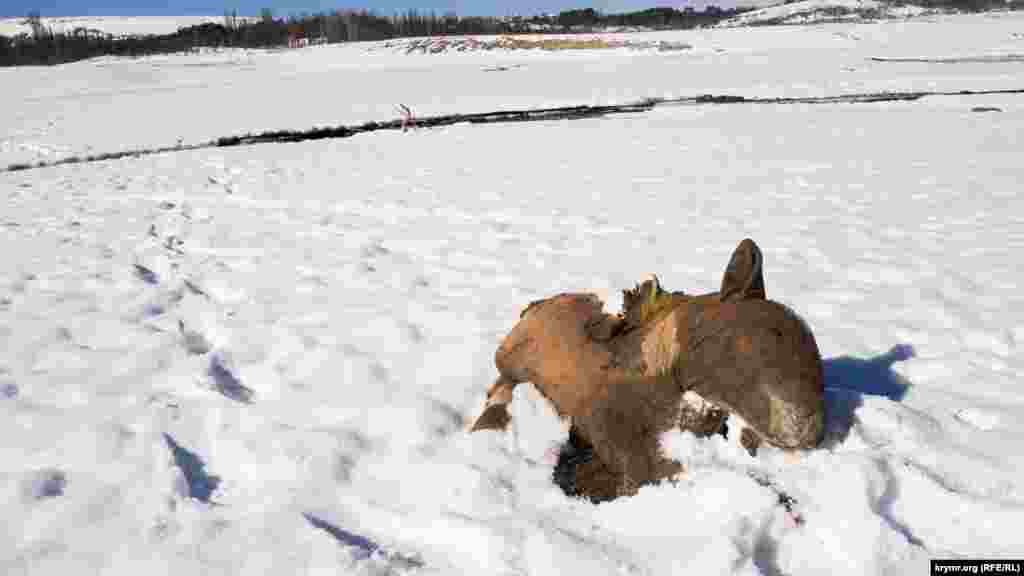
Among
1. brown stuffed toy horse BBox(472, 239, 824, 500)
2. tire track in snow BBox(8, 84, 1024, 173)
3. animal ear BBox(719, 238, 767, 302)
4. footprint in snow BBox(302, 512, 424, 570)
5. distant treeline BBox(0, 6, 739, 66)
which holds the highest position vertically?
distant treeline BBox(0, 6, 739, 66)

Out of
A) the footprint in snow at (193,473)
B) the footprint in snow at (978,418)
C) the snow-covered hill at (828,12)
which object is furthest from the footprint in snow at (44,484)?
the snow-covered hill at (828,12)

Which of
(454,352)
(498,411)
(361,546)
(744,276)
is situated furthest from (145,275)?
(744,276)

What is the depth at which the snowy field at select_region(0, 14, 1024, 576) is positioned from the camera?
2176 millimetres

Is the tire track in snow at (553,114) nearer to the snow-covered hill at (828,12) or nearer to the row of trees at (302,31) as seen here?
the row of trees at (302,31)

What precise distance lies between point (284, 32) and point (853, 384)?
101353 mm

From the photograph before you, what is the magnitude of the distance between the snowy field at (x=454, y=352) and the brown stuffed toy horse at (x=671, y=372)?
0.10 metres

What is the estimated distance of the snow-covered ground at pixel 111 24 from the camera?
110144mm

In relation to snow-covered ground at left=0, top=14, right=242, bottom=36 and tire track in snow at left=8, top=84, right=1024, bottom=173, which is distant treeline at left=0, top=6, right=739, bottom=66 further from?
tire track in snow at left=8, top=84, right=1024, bottom=173

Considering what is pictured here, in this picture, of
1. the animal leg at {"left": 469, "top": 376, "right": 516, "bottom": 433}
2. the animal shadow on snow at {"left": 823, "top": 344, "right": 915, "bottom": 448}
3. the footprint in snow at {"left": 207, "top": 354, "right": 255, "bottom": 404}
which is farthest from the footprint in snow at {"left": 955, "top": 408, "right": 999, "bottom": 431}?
the footprint in snow at {"left": 207, "top": 354, "right": 255, "bottom": 404}

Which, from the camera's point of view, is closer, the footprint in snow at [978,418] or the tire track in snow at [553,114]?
the footprint in snow at [978,418]

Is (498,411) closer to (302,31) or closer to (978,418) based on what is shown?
(978,418)

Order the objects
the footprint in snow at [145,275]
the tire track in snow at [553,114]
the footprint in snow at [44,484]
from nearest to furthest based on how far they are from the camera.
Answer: the footprint in snow at [44,484], the footprint in snow at [145,275], the tire track in snow at [553,114]

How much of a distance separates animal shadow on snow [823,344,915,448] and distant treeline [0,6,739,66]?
7736cm

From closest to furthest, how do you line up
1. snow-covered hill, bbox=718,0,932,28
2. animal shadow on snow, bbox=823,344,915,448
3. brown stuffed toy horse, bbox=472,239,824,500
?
brown stuffed toy horse, bbox=472,239,824,500, animal shadow on snow, bbox=823,344,915,448, snow-covered hill, bbox=718,0,932,28
